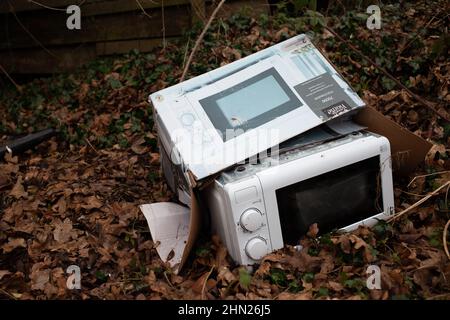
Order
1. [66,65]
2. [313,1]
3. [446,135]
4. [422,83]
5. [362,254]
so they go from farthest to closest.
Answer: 1. [66,65]
2. [313,1]
3. [422,83]
4. [446,135]
5. [362,254]

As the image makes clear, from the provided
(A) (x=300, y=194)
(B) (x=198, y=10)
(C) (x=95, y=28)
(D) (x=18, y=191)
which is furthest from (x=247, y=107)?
(C) (x=95, y=28)

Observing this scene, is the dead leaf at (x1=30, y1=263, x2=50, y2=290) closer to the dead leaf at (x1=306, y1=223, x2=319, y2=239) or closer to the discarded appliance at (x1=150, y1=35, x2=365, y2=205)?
the discarded appliance at (x1=150, y1=35, x2=365, y2=205)

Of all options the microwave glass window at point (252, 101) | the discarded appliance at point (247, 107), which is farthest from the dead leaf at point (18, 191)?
the microwave glass window at point (252, 101)

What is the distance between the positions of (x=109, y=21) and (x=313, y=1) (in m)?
2.03

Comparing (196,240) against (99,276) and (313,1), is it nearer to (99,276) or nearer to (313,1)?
(99,276)

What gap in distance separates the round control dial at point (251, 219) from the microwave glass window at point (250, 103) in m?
0.39

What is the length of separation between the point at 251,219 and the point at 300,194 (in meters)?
0.26

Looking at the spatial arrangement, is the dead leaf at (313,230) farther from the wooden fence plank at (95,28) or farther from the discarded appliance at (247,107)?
the wooden fence plank at (95,28)

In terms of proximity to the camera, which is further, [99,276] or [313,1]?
[313,1]

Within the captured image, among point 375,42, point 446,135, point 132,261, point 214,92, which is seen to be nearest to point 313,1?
point 375,42

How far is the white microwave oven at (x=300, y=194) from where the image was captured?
2121mm

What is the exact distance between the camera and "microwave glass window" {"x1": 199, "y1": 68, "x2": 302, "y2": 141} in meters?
2.34

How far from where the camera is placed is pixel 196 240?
8.18 feet

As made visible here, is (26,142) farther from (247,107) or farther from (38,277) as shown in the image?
(247,107)
